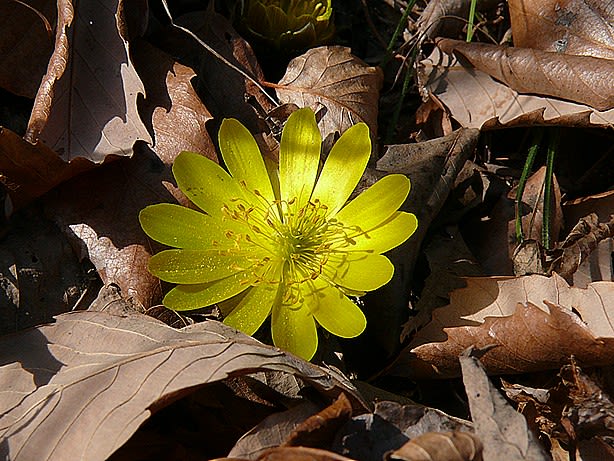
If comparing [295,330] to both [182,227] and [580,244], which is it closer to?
[182,227]

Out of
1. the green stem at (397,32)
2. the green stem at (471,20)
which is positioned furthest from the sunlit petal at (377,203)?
the green stem at (471,20)

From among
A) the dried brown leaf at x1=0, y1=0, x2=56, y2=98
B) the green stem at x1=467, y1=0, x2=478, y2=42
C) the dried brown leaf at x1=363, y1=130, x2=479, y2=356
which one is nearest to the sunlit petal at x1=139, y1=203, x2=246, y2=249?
the dried brown leaf at x1=363, y1=130, x2=479, y2=356

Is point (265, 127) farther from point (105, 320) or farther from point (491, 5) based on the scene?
point (491, 5)

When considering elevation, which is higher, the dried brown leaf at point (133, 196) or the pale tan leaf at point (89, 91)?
the pale tan leaf at point (89, 91)

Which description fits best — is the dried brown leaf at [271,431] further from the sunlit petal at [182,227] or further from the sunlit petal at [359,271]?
the sunlit petal at [182,227]

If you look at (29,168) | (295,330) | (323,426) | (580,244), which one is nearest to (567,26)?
(580,244)
